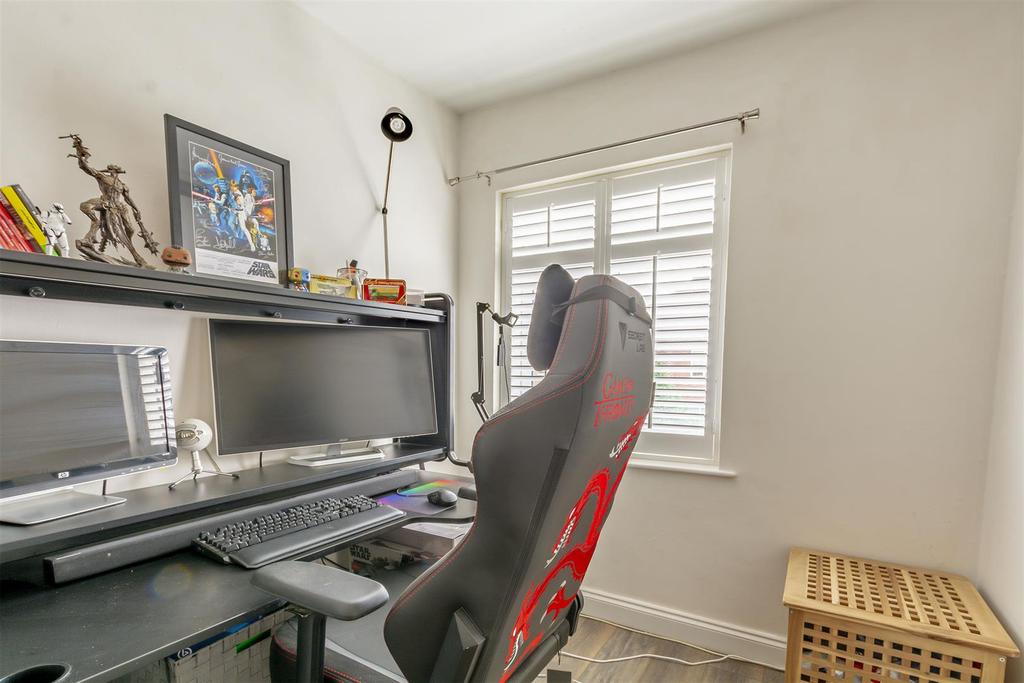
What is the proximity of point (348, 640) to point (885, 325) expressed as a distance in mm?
1989

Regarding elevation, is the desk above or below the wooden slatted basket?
above

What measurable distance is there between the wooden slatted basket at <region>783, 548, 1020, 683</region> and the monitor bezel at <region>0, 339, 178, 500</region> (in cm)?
188

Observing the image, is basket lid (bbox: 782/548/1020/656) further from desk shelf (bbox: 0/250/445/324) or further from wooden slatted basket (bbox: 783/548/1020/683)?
desk shelf (bbox: 0/250/445/324)

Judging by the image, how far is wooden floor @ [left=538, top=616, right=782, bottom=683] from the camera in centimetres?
179

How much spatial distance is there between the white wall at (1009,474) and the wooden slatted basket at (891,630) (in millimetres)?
66

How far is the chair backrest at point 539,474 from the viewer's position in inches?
25.2

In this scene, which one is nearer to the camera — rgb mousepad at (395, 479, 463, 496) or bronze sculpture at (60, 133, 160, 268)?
bronze sculpture at (60, 133, 160, 268)

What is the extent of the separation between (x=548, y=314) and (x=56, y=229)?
3.74ft

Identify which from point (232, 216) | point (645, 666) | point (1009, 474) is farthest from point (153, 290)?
point (1009, 474)

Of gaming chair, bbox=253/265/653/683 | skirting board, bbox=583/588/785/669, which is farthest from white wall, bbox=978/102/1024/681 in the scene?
gaming chair, bbox=253/265/653/683

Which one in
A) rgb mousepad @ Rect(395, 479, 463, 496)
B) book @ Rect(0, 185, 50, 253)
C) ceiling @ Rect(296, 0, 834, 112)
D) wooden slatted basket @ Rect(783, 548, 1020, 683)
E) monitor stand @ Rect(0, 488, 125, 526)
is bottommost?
wooden slatted basket @ Rect(783, 548, 1020, 683)

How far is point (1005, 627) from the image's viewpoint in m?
1.33

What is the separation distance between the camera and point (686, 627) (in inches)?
78.5

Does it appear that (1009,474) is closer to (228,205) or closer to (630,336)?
(630,336)
